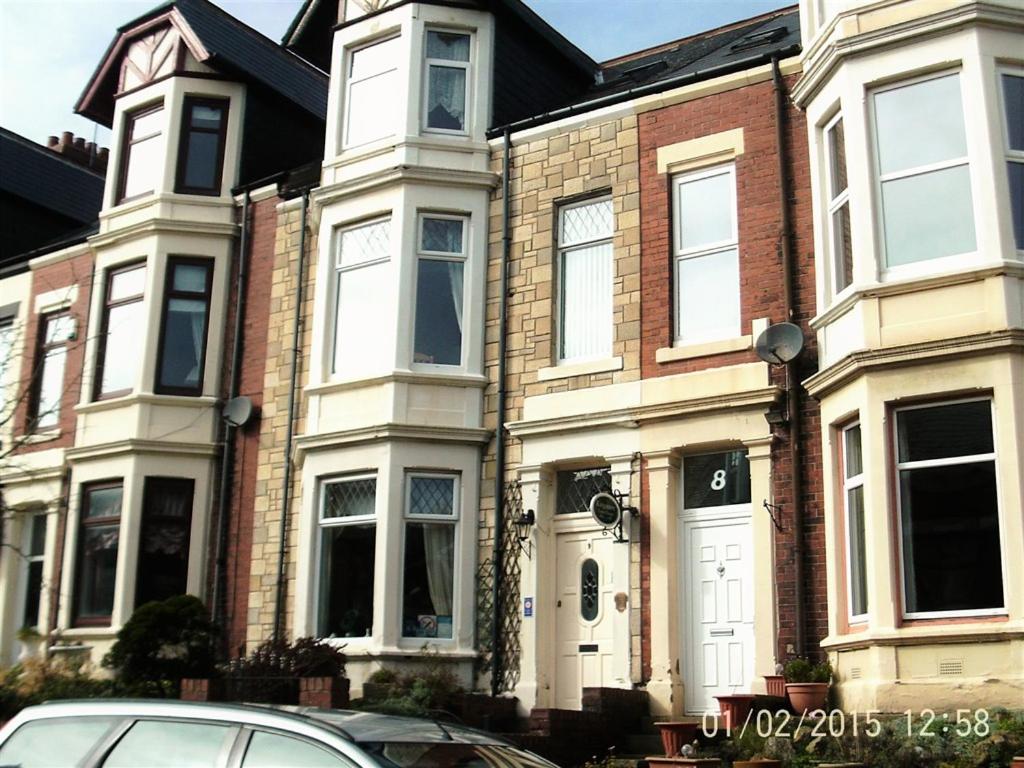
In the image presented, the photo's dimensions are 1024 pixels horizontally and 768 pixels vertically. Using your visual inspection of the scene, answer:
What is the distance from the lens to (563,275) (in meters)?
15.1

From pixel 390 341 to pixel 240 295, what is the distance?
356 cm

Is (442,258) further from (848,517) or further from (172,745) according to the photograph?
(172,745)

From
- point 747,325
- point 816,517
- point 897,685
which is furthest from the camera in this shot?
point 747,325

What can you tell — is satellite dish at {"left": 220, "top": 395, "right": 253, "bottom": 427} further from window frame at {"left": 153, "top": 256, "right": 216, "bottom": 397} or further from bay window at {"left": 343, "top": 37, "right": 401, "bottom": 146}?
bay window at {"left": 343, "top": 37, "right": 401, "bottom": 146}

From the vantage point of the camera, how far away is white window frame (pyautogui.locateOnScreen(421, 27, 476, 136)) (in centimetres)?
1614

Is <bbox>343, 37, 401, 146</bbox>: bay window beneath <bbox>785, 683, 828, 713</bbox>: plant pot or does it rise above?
above

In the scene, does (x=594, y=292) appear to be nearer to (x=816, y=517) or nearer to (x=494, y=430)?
(x=494, y=430)

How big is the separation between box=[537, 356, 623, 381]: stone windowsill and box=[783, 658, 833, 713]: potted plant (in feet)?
13.1

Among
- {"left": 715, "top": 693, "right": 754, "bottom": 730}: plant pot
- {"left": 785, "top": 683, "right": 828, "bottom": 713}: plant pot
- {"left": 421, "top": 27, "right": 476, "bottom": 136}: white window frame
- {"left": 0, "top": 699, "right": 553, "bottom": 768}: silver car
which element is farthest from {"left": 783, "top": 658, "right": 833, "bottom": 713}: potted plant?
{"left": 421, "top": 27, "right": 476, "bottom": 136}: white window frame

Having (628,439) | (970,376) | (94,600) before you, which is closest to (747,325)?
(628,439)

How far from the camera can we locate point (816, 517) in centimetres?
1225

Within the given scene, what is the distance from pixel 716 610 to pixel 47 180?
1693 centimetres

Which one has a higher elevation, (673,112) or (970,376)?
(673,112)

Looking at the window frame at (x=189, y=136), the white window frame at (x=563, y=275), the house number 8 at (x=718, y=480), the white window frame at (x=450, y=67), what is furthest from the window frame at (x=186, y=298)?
the house number 8 at (x=718, y=480)
